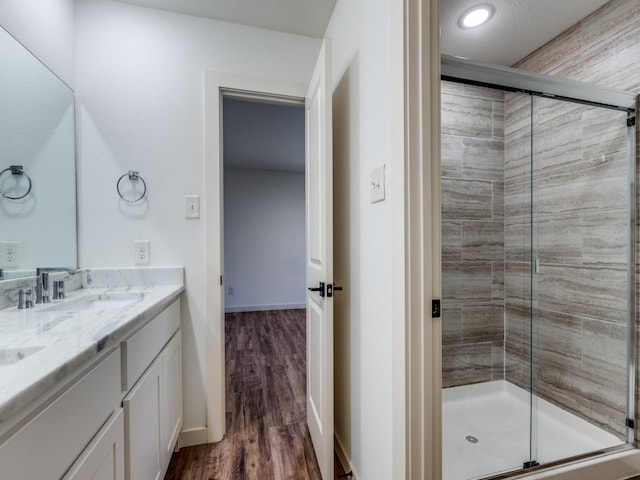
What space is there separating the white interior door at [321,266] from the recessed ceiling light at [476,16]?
94 cm

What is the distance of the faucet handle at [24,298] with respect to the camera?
1.09 metres

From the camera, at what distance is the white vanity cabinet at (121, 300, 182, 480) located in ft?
3.03

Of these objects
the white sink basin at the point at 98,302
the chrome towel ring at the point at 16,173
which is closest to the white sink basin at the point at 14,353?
the white sink basin at the point at 98,302

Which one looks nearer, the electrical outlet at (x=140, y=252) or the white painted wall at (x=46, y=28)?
the white painted wall at (x=46, y=28)

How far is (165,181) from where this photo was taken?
163 cm

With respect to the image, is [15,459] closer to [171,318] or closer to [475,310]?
[171,318]

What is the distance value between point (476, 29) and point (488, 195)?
1050mm

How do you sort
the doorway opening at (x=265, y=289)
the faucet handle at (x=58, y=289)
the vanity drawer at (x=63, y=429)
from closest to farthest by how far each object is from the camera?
the vanity drawer at (x=63, y=429), the faucet handle at (x=58, y=289), the doorway opening at (x=265, y=289)

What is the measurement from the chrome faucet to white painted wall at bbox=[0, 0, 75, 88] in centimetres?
99

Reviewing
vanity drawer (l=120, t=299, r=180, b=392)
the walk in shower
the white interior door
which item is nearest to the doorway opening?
the white interior door

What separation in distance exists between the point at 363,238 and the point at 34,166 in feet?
4.83

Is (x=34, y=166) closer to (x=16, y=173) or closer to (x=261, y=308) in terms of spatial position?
(x=16, y=173)

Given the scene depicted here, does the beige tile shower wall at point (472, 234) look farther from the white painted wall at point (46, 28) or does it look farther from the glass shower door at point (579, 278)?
the white painted wall at point (46, 28)

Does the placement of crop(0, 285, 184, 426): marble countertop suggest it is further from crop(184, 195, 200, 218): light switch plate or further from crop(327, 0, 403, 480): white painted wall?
crop(327, 0, 403, 480): white painted wall
